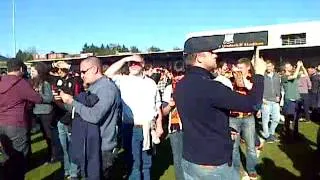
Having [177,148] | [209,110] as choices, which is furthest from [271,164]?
[209,110]

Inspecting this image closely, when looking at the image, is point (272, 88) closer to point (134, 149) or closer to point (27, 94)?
point (134, 149)

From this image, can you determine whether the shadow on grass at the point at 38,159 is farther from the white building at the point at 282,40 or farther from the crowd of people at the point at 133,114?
the white building at the point at 282,40

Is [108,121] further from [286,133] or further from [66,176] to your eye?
[286,133]

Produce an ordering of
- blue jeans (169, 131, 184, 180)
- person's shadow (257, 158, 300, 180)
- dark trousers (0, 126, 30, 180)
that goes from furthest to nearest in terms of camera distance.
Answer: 1. person's shadow (257, 158, 300, 180)
2. blue jeans (169, 131, 184, 180)
3. dark trousers (0, 126, 30, 180)

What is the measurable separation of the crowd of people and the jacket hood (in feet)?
0.04

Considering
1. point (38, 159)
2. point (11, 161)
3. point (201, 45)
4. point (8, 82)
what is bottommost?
point (38, 159)

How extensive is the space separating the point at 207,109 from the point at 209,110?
16 millimetres

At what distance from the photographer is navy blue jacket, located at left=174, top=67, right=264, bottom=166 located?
3396 millimetres

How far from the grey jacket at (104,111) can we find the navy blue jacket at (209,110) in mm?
→ 1213

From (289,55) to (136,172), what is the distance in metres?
39.0

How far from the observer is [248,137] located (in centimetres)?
732

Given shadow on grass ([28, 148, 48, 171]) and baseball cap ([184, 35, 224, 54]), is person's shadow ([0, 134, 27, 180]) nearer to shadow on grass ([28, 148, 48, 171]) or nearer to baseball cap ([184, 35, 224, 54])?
shadow on grass ([28, 148, 48, 171])

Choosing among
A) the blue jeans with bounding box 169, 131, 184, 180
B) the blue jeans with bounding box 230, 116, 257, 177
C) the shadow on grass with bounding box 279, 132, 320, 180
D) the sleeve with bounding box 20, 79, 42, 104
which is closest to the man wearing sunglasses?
the sleeve with bounding box 20, 79, 42, 104

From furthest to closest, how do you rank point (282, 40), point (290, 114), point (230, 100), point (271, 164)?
point (282, 40)
point (290, 114)
point (271, 164)
point (230, 100)
